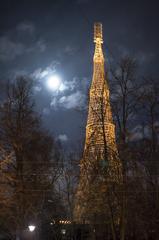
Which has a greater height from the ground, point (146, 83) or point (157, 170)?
point (146, 83)

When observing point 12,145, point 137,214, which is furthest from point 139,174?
point 12,145

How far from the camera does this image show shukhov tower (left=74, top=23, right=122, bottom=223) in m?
24.5

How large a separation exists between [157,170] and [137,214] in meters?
3.48

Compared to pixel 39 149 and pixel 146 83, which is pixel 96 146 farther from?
pixel 146 83

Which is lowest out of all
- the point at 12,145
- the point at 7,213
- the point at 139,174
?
the point at 7,213

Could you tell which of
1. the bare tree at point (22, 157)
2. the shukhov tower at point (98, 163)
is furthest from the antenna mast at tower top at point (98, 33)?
the bare tree at point (22, 157)

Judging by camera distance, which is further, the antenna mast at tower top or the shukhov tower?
the antenna mast at tower top

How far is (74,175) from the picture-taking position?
36.2 metres

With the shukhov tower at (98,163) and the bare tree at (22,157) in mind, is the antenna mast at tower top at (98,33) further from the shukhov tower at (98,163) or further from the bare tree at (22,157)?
the bare tree at (22,157)

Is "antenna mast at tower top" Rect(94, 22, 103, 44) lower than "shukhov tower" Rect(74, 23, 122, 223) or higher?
higher

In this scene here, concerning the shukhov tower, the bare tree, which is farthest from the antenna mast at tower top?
the bare tree

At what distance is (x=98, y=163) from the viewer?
25.6 meters

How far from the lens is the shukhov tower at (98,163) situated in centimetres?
2452

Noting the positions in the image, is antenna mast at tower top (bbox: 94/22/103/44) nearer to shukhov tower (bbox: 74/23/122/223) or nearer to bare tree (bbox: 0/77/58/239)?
shukhov tower (bbox: 74/23/122/223)
